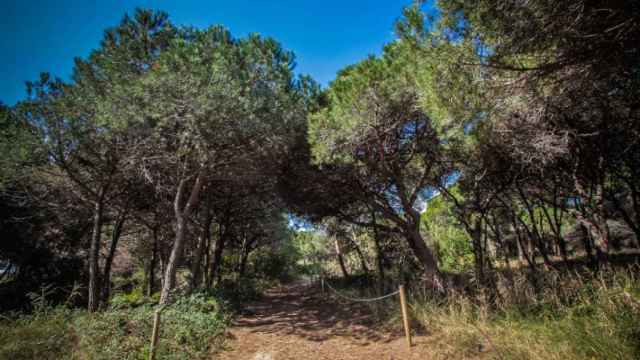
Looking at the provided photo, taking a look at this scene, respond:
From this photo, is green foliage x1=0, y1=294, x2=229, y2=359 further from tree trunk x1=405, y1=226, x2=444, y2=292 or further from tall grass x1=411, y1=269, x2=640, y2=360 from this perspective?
tree trunk x1=405, y1=226, x2=444, y2=292

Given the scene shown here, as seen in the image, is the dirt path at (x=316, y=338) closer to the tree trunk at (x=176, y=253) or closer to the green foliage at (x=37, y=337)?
the tree trunk at (x=176, y=253)

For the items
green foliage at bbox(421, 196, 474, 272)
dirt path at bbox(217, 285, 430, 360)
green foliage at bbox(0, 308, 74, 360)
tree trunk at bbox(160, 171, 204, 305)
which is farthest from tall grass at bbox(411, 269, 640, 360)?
green foliage at bbox(421, 196, 474, 272)

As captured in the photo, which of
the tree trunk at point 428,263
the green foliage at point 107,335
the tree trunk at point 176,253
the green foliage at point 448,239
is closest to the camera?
the green foliage at point 107,335

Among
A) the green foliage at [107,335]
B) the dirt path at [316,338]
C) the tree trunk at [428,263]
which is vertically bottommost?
the dirt path at [316,338]

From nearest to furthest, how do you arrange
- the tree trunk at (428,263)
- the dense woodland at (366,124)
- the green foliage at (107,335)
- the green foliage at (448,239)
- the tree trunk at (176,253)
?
the dense woodland at (366,124), the green foliage at (107,335), the tree trunk at (428,263), the tree trunk at (176,253), the green foliage at (448,239)

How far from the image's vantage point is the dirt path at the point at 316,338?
5016mm

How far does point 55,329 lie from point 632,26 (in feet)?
33.1

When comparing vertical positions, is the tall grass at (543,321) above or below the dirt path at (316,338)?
above

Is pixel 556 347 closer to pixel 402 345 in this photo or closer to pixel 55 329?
pixel 402 345

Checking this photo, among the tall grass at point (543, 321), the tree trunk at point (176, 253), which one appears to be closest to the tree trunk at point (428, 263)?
the tall grass at point (543, 321)

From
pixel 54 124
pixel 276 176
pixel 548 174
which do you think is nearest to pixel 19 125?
pixel 54 124

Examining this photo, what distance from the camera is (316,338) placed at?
6137 millimetres

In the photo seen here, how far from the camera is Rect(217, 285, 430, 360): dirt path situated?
502cm

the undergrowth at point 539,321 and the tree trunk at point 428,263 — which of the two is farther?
the tree trunk at point 428,263
